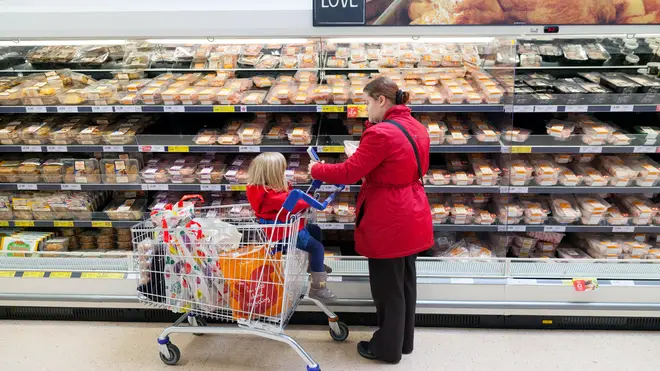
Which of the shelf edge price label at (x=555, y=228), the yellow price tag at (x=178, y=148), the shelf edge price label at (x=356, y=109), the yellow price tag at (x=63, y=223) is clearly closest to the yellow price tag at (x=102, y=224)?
the yellow price tag at (x=63, y=223)

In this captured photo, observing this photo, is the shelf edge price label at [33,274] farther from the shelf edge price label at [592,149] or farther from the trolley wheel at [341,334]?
the shelf edge price label at [592,149]

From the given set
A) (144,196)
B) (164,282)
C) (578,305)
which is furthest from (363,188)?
(144,196)

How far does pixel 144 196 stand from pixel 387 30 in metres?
2.12

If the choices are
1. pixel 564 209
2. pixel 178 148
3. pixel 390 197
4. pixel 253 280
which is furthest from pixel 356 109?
pixel 564 209

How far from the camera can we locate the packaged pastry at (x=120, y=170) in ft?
12.5

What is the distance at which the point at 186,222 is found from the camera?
284cm

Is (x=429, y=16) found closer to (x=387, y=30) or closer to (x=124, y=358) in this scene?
(x=387, y=30)

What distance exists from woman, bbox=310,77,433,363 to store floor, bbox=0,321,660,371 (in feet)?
1.22

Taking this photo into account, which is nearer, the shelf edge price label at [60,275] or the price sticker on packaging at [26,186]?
the shelf edge price label at [60,275]

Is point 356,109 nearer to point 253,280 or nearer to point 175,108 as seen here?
point 175,108

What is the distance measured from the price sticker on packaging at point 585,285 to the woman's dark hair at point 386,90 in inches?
62.6

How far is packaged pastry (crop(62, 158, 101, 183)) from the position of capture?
3.83m

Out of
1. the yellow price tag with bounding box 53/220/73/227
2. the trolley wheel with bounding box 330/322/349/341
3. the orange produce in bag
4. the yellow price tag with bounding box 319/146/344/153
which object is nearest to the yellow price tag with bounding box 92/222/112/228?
the yellow price tag with bounding box 53/220/73/227

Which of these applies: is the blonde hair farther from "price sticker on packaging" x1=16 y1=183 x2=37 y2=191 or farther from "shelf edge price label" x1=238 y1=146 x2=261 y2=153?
"price sticker on packaging" x1=16 y1=183 x2=37 y2=191
